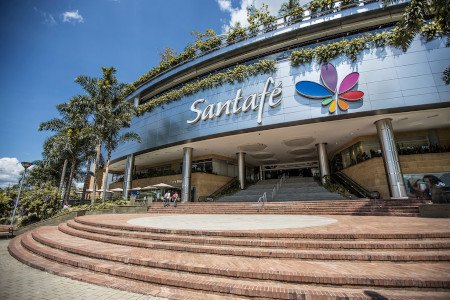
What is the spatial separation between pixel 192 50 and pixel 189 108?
7.71 metres

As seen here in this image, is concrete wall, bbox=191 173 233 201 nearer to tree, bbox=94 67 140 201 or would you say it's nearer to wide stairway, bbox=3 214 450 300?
tree, bbox=94 67 140 201

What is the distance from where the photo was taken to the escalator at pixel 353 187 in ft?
56.8

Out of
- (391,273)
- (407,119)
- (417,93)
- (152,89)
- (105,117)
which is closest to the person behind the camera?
(391,273)

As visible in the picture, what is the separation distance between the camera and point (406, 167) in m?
17.8

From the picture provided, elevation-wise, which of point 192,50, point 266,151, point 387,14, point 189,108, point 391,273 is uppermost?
point 192,50

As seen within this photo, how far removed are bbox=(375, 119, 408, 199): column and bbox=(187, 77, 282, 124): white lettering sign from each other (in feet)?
27.4

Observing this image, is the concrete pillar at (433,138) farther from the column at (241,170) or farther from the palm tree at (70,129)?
the palm tree at (70,129)

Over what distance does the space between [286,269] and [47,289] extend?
4.79m

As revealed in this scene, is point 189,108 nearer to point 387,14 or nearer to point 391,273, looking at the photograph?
point 387,14

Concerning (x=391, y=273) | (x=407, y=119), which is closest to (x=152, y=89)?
(x=407, y=119)

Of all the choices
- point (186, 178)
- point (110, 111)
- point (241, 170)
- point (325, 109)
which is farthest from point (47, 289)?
point (241, 170)

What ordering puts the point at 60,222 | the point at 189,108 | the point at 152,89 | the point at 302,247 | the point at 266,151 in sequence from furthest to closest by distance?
the point at 152,89 < the point at 266,151 < the point at 189,108 < the point at 60,222 < the point at 302,247

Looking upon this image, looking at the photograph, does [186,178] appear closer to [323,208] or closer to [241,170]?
[241,170]

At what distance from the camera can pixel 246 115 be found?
64.3 ft
